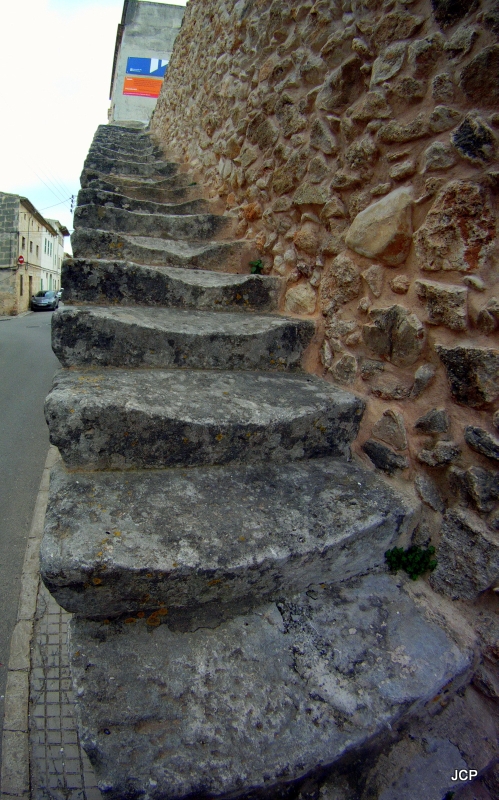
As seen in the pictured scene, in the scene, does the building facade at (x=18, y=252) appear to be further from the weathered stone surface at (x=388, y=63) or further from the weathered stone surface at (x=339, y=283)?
the weathered stone surface at (x=388, y=63)

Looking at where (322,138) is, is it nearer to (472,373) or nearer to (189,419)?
(472,373)

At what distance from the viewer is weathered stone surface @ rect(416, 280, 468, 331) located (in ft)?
4.51

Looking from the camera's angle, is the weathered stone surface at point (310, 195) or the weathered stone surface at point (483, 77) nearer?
the weathered stone surface at point (483, 77)

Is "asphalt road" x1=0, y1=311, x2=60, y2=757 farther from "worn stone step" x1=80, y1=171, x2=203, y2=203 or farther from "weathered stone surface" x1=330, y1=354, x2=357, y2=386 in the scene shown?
"worn stone step" x1=80, y1=171, x2=203, y2=203

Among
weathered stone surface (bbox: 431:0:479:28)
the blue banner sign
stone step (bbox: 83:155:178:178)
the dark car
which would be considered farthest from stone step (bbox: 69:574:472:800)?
the dark car

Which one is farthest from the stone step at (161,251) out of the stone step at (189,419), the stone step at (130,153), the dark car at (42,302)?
the dark car at (42,302)

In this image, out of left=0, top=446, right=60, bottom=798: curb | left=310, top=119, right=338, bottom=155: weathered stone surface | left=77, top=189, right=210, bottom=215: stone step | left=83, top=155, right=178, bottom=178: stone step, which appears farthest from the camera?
left=83, top=155, right=178, bottom=178: stone step

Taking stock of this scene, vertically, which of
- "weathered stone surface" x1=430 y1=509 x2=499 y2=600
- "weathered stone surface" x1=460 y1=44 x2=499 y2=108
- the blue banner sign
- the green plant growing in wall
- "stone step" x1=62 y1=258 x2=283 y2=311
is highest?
the blue banner sign

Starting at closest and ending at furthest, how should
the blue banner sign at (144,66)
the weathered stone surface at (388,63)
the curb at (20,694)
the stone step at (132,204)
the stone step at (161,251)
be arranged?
the curb at (20,694)
the weathered stone surface at (388,63)
the stone step at (161,251)
the stone step at (132,204)
the blue banner sign at (144,66)

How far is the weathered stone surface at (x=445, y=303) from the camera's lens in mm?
1375

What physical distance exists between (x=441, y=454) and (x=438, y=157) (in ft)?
3.32

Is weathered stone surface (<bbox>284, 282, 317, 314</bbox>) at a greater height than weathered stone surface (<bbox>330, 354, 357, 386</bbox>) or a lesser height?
greater

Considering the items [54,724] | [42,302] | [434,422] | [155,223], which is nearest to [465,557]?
[434,422]

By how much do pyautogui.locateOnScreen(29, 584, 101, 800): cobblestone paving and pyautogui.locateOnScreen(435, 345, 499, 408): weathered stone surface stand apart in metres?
1.71
